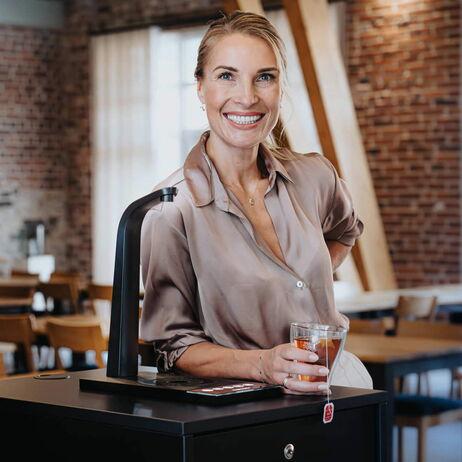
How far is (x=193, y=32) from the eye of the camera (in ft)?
40.7

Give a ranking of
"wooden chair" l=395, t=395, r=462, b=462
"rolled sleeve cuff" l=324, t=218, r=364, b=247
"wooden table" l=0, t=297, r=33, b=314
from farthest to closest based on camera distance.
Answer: "wooden table" l=0, t=297, r=33, b=314 → "wooden chair" l=395, t=395, r=462, b=462 → "rolled sleeve cuff" l=324, t=218, r=364, b=247

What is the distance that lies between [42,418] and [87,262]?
37.9 ft

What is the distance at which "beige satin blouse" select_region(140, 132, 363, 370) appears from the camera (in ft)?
7.19

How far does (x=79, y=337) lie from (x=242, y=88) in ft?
12.4

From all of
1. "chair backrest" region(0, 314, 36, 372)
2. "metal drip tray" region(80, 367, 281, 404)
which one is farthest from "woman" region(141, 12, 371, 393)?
"chair backrest" region(0, 314, 36, 372)

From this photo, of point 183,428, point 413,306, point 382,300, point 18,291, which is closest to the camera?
point 183,428

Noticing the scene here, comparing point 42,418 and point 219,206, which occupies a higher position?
point 219,206

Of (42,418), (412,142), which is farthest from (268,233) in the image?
(412,142)

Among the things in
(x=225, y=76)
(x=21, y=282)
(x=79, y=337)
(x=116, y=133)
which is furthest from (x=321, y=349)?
(x=116, y=133)

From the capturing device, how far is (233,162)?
7.60 ft

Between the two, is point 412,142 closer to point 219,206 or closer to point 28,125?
point 28,125

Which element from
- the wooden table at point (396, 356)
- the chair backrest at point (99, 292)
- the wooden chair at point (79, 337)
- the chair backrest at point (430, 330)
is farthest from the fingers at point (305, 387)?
the chair backrest at point (99, 292)

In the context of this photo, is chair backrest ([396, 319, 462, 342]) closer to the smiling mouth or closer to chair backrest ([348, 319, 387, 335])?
chair backrest ([348, 319, 387, 335])

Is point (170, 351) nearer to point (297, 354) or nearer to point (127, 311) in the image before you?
point (127, 311)
